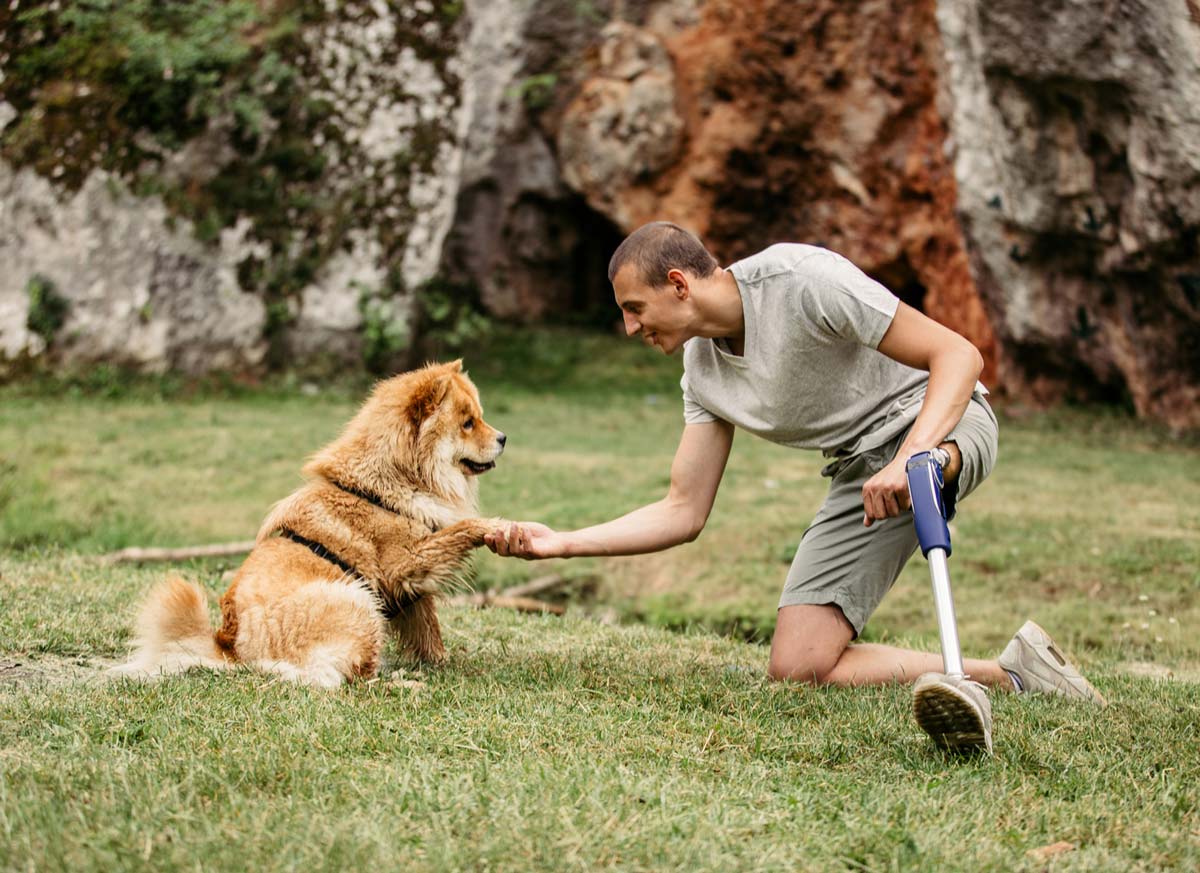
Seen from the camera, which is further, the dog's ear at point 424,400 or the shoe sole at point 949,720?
the dog's ear at point 424,400

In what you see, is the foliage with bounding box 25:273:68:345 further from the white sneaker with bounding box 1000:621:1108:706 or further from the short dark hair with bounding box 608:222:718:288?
the white sneaker with bounding box 1000:621:1108:706

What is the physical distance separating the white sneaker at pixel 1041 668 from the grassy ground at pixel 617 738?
0.49ft

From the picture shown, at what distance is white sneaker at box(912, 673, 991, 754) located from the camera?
338cm

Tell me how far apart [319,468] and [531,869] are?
97.6 inches

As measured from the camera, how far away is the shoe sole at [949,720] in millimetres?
3379

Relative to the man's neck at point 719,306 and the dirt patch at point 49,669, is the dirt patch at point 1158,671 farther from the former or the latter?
the dirt patch at point 49,669

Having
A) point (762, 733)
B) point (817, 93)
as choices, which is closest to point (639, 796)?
point (762, 733)

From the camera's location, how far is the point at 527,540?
4.41 metres

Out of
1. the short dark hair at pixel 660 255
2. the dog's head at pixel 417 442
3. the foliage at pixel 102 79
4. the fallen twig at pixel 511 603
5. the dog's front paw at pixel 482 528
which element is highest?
the foliage at pixel 102 79

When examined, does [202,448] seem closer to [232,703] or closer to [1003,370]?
[232,703]

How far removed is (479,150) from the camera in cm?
1728

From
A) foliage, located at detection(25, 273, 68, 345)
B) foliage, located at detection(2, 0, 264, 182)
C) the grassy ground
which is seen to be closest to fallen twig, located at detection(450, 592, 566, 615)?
the grassy ground

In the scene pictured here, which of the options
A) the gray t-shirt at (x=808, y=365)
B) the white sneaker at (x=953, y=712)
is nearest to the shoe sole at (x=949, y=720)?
the white sneaker at (x=953, y=712)

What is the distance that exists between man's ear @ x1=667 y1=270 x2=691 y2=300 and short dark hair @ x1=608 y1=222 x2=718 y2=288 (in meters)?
0.02
